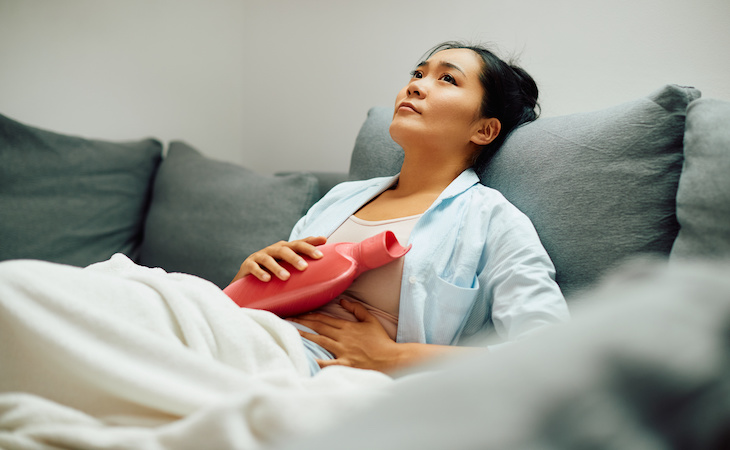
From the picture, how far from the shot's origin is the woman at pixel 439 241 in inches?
34.3

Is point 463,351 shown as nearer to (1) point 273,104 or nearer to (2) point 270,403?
(2) point 270,403

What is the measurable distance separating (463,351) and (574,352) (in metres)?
0.60

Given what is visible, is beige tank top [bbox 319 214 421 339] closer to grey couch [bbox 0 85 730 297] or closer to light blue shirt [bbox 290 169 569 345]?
light blue shirt [bbox 290 169 569 345]

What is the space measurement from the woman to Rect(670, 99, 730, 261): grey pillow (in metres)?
0.22

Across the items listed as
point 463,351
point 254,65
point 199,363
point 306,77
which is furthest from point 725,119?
point 254,65

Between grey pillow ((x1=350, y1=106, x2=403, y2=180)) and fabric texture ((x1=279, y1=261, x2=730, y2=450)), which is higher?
fabric texture ((x1=279, y1=261, x2=730, y2=450))

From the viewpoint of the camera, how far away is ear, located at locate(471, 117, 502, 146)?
3.94ft

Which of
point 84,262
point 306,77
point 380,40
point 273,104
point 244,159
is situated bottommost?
point 84,262

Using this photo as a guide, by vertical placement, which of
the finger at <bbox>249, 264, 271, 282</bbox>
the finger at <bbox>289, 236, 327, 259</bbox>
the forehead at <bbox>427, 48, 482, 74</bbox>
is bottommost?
the finger at <bbox>249, 264, 271, 282</bbox>

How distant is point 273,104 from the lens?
2.22m

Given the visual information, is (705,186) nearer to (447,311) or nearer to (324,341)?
(447,311)

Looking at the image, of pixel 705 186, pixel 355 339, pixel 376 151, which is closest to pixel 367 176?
pixel 376 151

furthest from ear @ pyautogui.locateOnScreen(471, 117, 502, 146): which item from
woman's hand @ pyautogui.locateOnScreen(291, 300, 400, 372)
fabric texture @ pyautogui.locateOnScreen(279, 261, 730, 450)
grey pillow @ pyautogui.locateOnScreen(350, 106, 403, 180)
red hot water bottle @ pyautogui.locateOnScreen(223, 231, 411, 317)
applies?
fabric texture @ pyautogui.locateOnScreen(279, 261, 730, 450)

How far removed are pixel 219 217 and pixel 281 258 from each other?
2.10 ft
